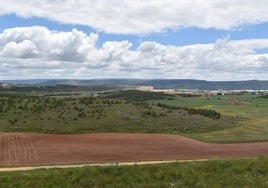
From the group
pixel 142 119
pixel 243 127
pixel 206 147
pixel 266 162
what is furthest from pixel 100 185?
pixel 243 127

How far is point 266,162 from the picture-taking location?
27312 millimetres

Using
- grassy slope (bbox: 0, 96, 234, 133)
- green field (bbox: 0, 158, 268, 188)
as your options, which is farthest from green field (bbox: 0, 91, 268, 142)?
green field (bbox: 0, 158, 268, 188)

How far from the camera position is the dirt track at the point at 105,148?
39.3 m

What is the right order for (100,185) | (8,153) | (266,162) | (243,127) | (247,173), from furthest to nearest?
1. (243,127)
2. (8,153)
3. (266,162)
4. (247,173)
5. (100,185)

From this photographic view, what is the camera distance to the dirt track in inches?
1547

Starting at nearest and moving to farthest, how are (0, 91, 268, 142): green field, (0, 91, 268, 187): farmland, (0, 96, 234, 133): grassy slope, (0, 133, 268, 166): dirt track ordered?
(0, 91, 268, 187): farmland → (0, 133, 268, 166): dirt track → (0, 91, 268, 142): green field → (0, 96, 234, 133): grassy slope

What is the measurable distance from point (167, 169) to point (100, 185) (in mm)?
4737

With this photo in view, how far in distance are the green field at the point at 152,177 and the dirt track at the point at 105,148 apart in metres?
11.9

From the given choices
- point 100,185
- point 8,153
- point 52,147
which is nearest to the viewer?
point 100,185

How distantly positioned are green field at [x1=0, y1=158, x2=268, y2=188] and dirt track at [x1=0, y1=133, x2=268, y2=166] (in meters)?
11.9

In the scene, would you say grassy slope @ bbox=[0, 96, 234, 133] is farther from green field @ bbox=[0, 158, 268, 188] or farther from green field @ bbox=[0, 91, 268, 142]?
green field @ bbox=[0, 158, 268, 188]

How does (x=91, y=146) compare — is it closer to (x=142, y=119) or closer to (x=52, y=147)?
(x=52, y=147)

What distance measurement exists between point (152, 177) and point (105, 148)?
73.3 feet

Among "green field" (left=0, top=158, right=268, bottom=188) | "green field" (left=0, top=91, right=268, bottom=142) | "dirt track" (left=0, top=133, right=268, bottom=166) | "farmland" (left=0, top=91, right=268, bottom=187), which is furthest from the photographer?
"green field" (left=0, top=91, right=268, bottom=142)
